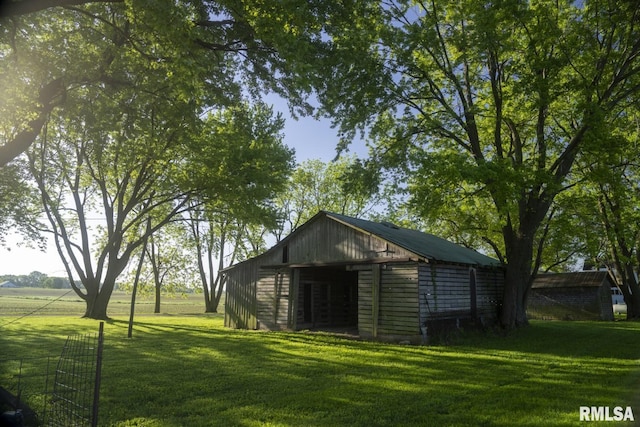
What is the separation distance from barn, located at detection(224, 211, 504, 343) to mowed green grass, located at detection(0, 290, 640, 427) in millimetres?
1980

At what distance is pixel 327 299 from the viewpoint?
979 inches

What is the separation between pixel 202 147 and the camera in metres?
23.3

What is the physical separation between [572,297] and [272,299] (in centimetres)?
3004

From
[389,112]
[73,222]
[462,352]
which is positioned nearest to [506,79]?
[389,112]

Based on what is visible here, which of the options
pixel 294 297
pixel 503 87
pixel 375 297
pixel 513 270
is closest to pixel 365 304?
pixel 375 297

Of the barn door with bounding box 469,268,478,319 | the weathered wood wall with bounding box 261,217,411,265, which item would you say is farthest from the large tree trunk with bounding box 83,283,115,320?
the barn door with bounding box 469,268,478,319

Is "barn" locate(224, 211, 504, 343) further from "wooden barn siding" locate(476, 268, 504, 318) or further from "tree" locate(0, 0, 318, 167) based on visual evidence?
"tree" locate(0, 0, 318, 167)

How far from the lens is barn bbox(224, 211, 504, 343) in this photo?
17531 mm

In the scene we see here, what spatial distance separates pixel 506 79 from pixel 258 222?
1622 cm

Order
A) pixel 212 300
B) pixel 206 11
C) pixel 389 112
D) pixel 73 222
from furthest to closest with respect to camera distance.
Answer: pixel 212 300, pixel 73 222, pixel 389 112, pixel 206 11

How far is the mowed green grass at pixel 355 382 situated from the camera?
689 cm

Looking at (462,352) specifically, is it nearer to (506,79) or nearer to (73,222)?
(506,79)

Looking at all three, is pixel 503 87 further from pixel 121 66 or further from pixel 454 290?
pixel 121 66

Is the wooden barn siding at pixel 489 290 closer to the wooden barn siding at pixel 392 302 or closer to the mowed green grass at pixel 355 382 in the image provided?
the mowed green grass at pixel 355 382
